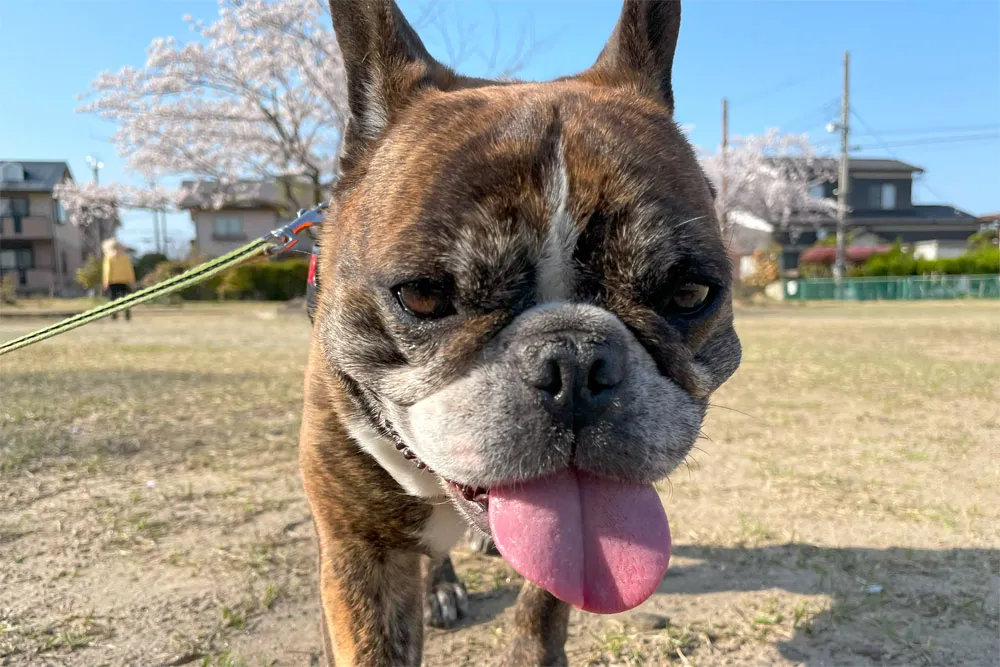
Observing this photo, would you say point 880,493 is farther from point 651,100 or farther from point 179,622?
point 179,622

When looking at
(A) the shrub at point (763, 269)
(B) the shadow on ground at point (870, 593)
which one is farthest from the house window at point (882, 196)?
(B) the shadow on ground at point (870, 593)

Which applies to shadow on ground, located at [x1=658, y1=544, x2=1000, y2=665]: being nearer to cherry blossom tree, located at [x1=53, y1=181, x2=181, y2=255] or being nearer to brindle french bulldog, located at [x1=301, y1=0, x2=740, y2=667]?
brindle french bulldog, located at [x1=301, y1=0, x2=740, y2=667]

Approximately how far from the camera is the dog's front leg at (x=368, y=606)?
1.98 m

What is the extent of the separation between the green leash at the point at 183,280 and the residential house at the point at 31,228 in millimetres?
42884

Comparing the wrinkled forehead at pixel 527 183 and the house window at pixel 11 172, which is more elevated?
the house window at pixel 11 172

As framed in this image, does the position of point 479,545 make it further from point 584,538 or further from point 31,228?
point 31,228

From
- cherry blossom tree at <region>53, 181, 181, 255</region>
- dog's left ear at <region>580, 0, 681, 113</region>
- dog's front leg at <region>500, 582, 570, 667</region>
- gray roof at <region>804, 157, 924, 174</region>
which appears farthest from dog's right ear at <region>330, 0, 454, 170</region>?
gray roof at <region>804, 157, 924, 174</region>

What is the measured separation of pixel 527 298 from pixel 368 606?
1.09m

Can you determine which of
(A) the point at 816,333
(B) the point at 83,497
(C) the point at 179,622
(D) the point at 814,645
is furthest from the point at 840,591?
(A) the point at 816,333

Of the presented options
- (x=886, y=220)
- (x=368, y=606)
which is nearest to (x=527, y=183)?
(x=368, y=606)

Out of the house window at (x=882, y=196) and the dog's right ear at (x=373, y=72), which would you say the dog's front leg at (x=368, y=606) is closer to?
the dog's right ear at (x=373, y=72)

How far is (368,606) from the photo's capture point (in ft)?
6.57

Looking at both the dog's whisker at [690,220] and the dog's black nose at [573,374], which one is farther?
the dog's whisker at [690,220]

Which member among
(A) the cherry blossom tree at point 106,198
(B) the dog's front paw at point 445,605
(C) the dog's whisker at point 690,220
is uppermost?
(A) the cherry blossom tree at point 106,198
